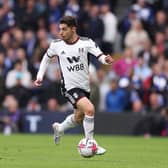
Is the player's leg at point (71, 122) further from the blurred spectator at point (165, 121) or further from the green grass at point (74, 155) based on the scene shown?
the blurred spectator at point (165, 121)

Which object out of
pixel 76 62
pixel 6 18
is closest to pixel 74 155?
pixel 76 62

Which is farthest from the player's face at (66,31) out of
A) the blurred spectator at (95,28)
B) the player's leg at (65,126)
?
the blurred spectator at (95,28)

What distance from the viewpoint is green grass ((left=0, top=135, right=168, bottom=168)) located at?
38.5ft

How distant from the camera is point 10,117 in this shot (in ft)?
73.9

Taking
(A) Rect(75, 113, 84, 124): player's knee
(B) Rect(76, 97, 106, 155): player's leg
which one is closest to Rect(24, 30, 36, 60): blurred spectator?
(A) Rect(75, 113, 84, 124): player's knee

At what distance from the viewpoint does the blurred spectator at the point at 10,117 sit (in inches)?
880

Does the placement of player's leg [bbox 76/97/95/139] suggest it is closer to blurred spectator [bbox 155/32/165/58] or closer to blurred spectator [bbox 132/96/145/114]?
blurred spectator [bbox 132/96/145/114]

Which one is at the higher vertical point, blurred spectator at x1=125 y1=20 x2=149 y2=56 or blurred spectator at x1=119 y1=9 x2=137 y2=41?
blurred spectator at x1=119 y1=9 x2=137 y2=41

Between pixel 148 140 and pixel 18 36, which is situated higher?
pixel 18 36

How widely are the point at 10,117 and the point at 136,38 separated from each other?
4.39 metres

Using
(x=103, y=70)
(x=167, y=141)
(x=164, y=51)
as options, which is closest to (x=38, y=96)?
(x=103, y=70)

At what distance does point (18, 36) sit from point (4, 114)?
10.2 ft

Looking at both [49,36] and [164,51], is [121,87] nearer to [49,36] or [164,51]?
[164,51]

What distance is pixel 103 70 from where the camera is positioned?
24.4 meters
